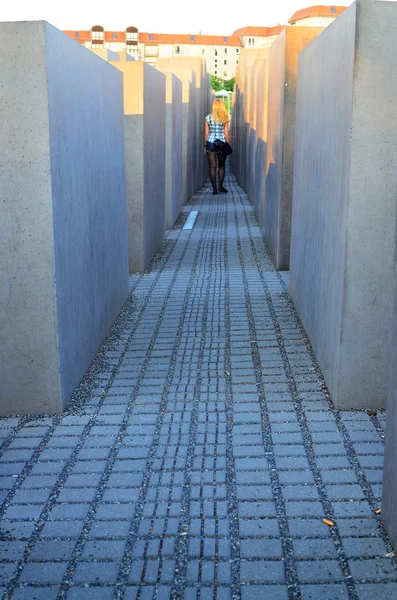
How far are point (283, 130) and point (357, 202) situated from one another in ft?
14.0

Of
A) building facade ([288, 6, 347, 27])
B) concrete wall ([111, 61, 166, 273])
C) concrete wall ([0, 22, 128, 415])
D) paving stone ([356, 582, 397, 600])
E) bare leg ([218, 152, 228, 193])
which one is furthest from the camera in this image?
building facade ([288, 6, 347, 27])

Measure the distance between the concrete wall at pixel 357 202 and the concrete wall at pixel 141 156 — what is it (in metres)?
3.39

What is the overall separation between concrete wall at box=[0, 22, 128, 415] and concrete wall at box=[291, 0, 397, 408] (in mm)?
1660

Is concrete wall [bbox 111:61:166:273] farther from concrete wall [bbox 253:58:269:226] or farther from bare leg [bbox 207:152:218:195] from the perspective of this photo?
bare leg [bbox 207:152:218:195]

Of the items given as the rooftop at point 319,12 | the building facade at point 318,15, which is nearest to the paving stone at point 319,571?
the rooftop at point 319,12

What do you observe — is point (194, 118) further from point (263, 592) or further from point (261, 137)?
point (263, 592)

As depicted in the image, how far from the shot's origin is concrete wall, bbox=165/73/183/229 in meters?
11.8

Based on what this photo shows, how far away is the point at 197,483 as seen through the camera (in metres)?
3.62

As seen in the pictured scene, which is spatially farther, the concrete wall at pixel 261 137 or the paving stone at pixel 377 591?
the concrete wall at pixel 261 137

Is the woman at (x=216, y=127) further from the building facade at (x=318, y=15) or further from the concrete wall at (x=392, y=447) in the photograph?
the building facade at (x=318, y=15)

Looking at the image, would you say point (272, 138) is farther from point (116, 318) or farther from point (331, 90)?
point (331, 90)

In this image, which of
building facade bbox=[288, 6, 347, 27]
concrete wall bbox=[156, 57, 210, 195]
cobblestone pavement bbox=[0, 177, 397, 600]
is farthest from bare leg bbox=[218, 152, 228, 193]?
building facade bbox=[288, 6, 347, 27]

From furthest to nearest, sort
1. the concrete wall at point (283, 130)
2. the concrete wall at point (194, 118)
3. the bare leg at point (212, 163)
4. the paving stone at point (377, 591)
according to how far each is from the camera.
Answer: the concrete wall at point (194, 118)
the bare leg at point (212, 163)
the concrete wall at point (283, 130)
the paving stone at point (377, 591)

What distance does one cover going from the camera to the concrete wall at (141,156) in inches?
325
